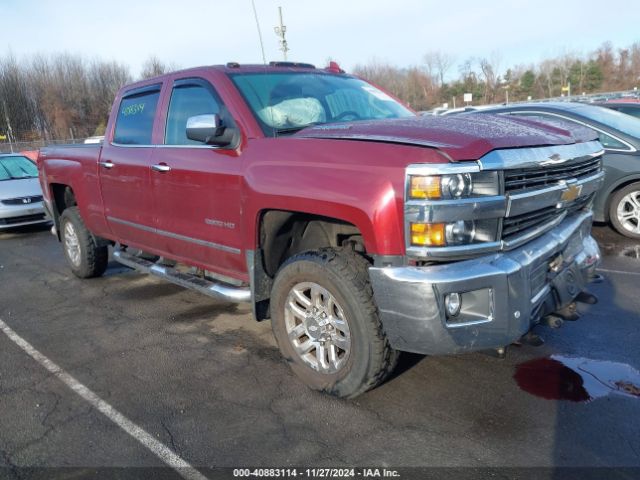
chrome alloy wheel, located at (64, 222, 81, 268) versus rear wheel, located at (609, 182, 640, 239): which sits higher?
chrome alloy wheel, located at (64, 222, 81, 268)

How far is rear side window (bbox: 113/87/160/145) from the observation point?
4746mm

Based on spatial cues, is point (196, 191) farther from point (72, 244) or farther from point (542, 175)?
point (72, 244)

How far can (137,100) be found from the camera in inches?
200

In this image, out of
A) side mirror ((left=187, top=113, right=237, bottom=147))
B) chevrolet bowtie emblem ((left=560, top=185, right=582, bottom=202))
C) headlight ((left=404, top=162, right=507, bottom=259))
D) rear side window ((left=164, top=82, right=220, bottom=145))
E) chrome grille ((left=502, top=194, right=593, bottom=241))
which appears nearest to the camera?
headlight ((left=404, top=162, right=507, bottom=259))

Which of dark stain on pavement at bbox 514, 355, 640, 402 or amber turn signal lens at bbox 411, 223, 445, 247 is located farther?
dark stain on pavement at bbox 514, 355, 640, 402

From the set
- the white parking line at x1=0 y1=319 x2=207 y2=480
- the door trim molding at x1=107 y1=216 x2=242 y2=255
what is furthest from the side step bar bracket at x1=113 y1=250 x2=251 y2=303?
the white parking line at x1=0 y1=319 x2=207 y2=480

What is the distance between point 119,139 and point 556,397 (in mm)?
4327

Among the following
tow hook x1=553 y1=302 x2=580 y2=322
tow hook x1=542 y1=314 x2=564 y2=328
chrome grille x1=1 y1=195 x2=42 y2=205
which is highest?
chrome grille x1=1 y1=195 x2=42 y2=205

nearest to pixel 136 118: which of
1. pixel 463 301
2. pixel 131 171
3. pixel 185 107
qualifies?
pixel 131 171

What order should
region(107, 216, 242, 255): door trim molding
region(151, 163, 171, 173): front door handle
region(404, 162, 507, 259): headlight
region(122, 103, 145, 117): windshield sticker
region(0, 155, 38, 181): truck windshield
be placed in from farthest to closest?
1. region(0, 155, 38, 181): truck windshield
2. region(122, 103, 145, 117): windshield sticker
3. region(151, 163, 171, 173): front door handle
4. region(107, 216, 242, 255): door trim molding
5. region(404, 162, 507, 259): headlight

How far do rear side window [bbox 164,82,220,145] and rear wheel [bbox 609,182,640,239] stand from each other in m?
5.39

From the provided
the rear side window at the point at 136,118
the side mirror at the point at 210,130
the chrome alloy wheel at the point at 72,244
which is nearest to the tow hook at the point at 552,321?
the side mirror at the point at 210,130

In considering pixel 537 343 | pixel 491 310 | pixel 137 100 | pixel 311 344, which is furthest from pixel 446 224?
pixel 137 100

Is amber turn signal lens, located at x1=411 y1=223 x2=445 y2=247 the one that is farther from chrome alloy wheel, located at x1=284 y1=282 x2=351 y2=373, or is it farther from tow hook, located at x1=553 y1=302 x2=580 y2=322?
tow hook, located at x1=553 y1=302 x2=580 y2=322
